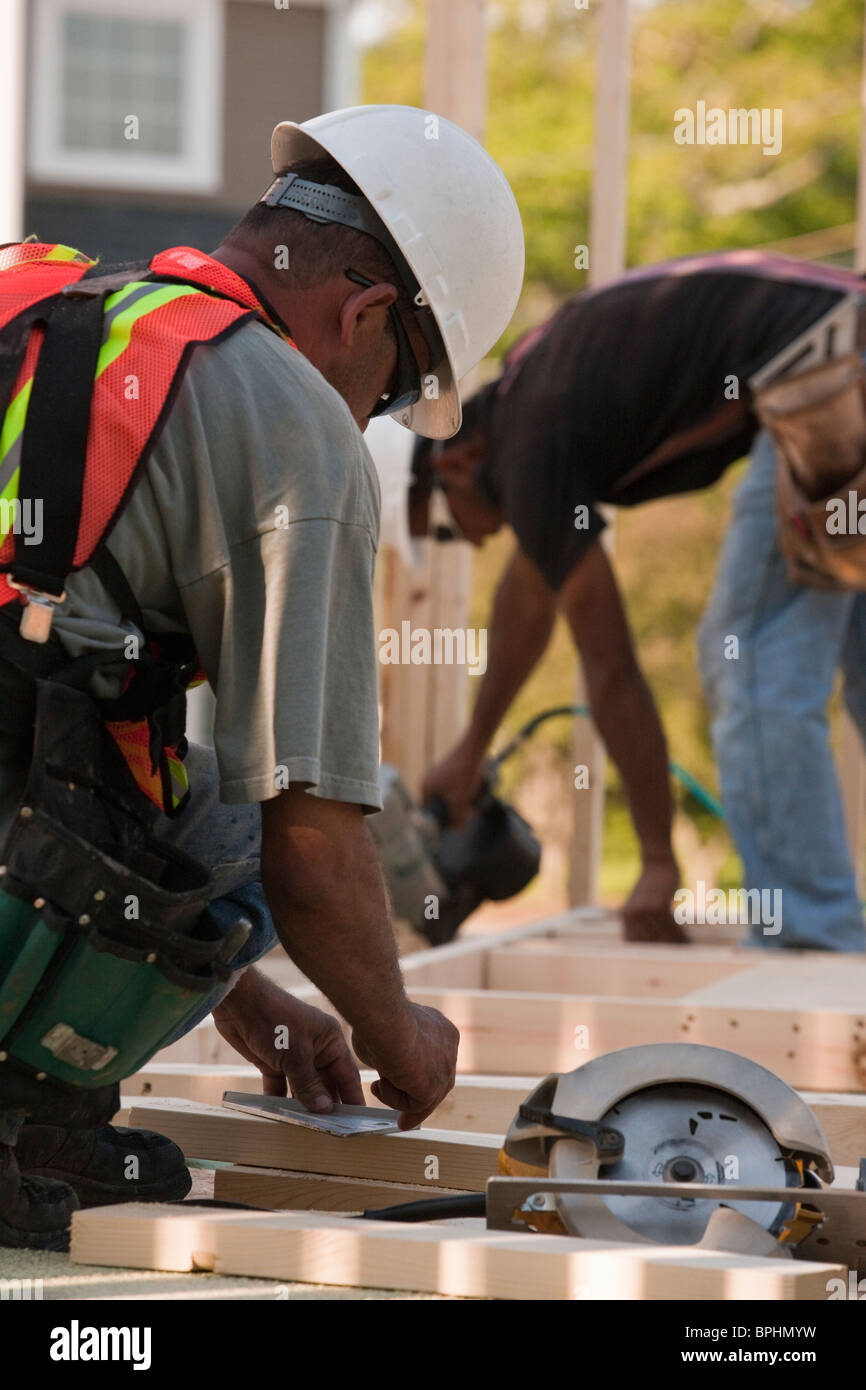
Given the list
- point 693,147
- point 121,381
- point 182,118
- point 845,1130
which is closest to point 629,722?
point 845,1130

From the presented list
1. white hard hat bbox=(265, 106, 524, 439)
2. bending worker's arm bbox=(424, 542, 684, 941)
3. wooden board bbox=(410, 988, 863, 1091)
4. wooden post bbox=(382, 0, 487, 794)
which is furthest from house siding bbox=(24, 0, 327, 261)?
white hard hat bbox=(265, 106, 524, 439)

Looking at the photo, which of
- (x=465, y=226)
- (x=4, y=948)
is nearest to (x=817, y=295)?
(x=465, y=226)

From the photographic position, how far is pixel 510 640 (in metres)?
4.98

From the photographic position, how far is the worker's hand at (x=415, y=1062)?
1897 millimetres

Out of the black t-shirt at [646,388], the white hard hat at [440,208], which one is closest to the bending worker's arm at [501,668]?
the black t-shirt at [646,388]

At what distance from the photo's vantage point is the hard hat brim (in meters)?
2.15

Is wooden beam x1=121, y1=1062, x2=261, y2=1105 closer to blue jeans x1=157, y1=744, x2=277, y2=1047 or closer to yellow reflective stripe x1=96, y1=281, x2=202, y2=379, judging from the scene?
blue jeans x1=157, y1=744, x2=277, y2=1047

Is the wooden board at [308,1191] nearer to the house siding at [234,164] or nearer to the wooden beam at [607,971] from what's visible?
the wooden beam at [607,971]

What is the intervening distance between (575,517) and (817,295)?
83 cm

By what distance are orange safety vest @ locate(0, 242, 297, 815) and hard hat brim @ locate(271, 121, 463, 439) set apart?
365mm

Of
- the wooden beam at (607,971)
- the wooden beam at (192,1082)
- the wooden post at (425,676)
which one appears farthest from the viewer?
the wooden post at (425,676)

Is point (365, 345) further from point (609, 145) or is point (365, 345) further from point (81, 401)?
point (609, 145)

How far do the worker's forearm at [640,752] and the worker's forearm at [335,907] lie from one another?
273cm
